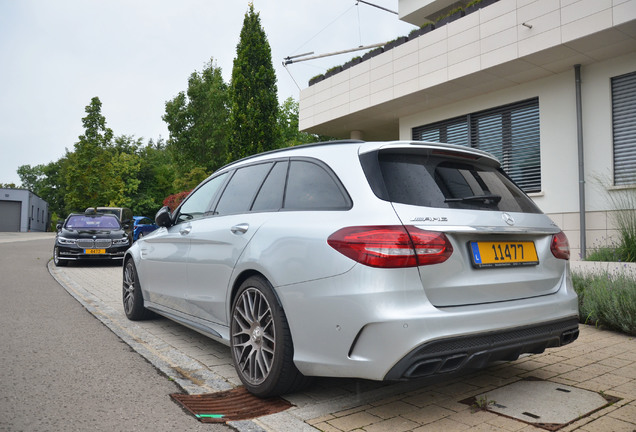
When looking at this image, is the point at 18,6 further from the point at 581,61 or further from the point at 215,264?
the point at 581,61

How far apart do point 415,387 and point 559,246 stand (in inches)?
55.2

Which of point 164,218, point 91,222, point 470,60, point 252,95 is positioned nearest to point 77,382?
point 164,218

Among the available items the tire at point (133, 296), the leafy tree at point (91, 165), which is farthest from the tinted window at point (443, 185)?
the leafy tree at point (91, 165)

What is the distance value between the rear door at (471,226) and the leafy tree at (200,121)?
41122 mm

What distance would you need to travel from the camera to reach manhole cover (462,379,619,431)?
287 cm

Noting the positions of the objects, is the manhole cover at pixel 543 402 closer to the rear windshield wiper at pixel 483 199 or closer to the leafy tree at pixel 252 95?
the rear windshield wiper at pixel 483 199

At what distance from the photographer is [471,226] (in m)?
2.79

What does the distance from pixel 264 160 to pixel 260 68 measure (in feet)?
75.6

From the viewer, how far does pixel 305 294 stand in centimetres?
288

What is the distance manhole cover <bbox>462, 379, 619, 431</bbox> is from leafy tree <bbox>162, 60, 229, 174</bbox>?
4125cm

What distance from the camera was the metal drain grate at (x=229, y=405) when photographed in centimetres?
302

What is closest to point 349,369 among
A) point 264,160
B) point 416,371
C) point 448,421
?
point 416,371

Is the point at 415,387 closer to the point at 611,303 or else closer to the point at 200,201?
the point at 200,201

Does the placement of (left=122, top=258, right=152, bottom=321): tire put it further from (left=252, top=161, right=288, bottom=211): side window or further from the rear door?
the rear door
